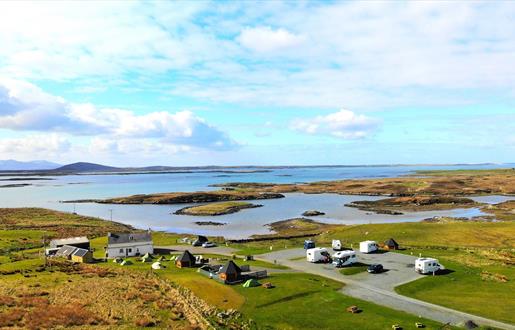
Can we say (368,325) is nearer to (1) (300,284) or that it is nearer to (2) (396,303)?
(2) (396,303)

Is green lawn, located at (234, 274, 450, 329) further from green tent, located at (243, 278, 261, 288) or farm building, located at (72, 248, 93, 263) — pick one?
farm building, located at (72, 248, 93, 263)

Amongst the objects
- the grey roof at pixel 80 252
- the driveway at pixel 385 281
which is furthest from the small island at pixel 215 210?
the driveway at pixel 385 281

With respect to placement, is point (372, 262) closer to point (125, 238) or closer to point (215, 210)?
point (125, 238)

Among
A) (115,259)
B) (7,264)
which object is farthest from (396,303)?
(7,264)

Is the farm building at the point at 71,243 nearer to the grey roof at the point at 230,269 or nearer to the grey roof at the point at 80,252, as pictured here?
the grey roof at the point at 80,252

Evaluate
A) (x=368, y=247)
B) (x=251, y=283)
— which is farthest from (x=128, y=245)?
(x=368, y=247)

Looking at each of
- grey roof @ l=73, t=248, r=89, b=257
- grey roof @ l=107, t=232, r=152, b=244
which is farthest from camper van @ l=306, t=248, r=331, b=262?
grey roof @ l=73, t=248, r=89, b=257

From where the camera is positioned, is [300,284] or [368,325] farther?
[300,284]
